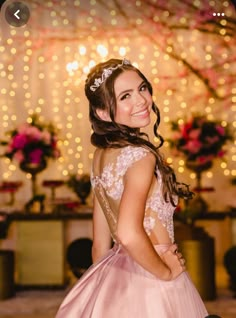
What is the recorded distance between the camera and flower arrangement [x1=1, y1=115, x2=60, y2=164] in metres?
5.30

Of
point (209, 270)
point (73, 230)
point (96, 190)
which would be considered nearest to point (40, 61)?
point (73, 230)

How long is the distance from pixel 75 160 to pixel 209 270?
1.77 meters

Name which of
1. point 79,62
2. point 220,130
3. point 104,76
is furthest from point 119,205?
point 79,62

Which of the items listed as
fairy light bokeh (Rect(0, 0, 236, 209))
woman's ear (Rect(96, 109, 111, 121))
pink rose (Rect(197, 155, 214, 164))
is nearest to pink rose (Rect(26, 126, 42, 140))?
fairy light bokeh (Rect(0, 0, 236, 209))

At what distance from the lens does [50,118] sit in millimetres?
6242

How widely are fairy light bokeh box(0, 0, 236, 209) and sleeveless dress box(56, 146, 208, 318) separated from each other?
4069 mm

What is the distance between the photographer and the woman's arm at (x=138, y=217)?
192cm

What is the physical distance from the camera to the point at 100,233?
2.24 meters

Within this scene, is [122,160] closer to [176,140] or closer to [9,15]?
[9,15]

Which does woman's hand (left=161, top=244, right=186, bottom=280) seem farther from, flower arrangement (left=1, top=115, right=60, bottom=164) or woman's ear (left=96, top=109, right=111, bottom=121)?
flower arrangement (left=1, top=115, right=60, bottom=164)

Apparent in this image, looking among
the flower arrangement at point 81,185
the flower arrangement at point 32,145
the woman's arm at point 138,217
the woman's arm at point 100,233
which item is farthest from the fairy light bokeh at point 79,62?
the woman's arm at point 138,217

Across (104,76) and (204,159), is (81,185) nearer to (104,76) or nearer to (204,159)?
(204,159)

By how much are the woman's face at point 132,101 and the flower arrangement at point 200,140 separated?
3294 millimetres

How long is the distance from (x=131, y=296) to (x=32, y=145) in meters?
3.30
